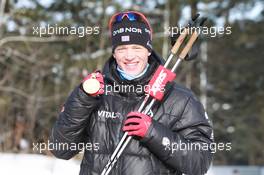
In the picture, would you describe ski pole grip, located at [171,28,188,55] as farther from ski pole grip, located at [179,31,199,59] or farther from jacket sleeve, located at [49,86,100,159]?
jacket sleeve, located at [49,86,100,159]

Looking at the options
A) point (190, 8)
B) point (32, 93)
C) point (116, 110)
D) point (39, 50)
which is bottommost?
point (116, 110)

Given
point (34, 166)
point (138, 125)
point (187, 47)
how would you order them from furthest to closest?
1. point (34, 166)
2. point (187, 47)
3. point (138, 125)

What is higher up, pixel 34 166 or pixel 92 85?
pixel 92 85

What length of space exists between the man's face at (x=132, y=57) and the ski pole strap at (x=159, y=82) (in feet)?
0.31

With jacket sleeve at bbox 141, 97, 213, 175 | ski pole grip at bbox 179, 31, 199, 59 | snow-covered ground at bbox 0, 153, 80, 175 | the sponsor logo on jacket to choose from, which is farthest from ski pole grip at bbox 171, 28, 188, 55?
→ snow-covered ground at bbox 0, 153, 80, 175

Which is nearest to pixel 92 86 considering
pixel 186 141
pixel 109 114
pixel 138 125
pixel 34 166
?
pixel 109 114

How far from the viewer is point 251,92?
91.4ft

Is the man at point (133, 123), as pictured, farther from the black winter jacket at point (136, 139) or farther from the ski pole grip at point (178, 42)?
the ski pole grip at point (178, 42)

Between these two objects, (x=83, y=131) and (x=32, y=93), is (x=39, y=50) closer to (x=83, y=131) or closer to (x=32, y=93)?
(x=32, y=93)

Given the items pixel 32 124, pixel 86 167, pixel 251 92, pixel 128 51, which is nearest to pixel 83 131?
pixel 86 167

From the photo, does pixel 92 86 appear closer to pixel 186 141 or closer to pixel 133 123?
pixel 133 123

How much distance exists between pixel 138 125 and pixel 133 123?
0.12 ft

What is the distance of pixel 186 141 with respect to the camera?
3150 mm

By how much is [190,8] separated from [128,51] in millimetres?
19760
